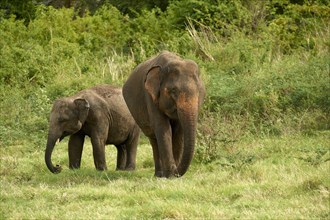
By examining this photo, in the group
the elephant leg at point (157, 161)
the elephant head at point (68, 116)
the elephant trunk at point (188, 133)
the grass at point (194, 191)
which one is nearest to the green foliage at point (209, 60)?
the elephant leg at point (157, 161)

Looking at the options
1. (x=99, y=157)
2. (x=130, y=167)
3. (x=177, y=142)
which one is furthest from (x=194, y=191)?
(x=130, y=167)

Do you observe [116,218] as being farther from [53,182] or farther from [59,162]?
[59,162]

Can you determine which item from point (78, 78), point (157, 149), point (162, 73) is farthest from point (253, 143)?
point (78, 78)

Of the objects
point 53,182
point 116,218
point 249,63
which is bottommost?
point 249,63

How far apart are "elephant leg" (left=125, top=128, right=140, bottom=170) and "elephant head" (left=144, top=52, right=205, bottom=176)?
2.53 meters

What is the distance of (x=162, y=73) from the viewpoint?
11.1 m

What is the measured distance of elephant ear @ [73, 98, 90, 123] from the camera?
13281mm

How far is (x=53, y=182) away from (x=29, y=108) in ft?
24.3

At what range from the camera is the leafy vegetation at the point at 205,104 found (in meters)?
8.64

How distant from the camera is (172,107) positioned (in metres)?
10.9

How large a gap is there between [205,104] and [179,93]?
603 cm

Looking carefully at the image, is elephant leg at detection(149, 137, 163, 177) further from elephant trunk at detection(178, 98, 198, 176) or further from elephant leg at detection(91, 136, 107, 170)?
elephant leg at detection(91, 136, 107, 170)

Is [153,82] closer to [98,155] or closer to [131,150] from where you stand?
[98,155]

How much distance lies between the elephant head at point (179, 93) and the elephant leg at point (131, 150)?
2530 millimetres
